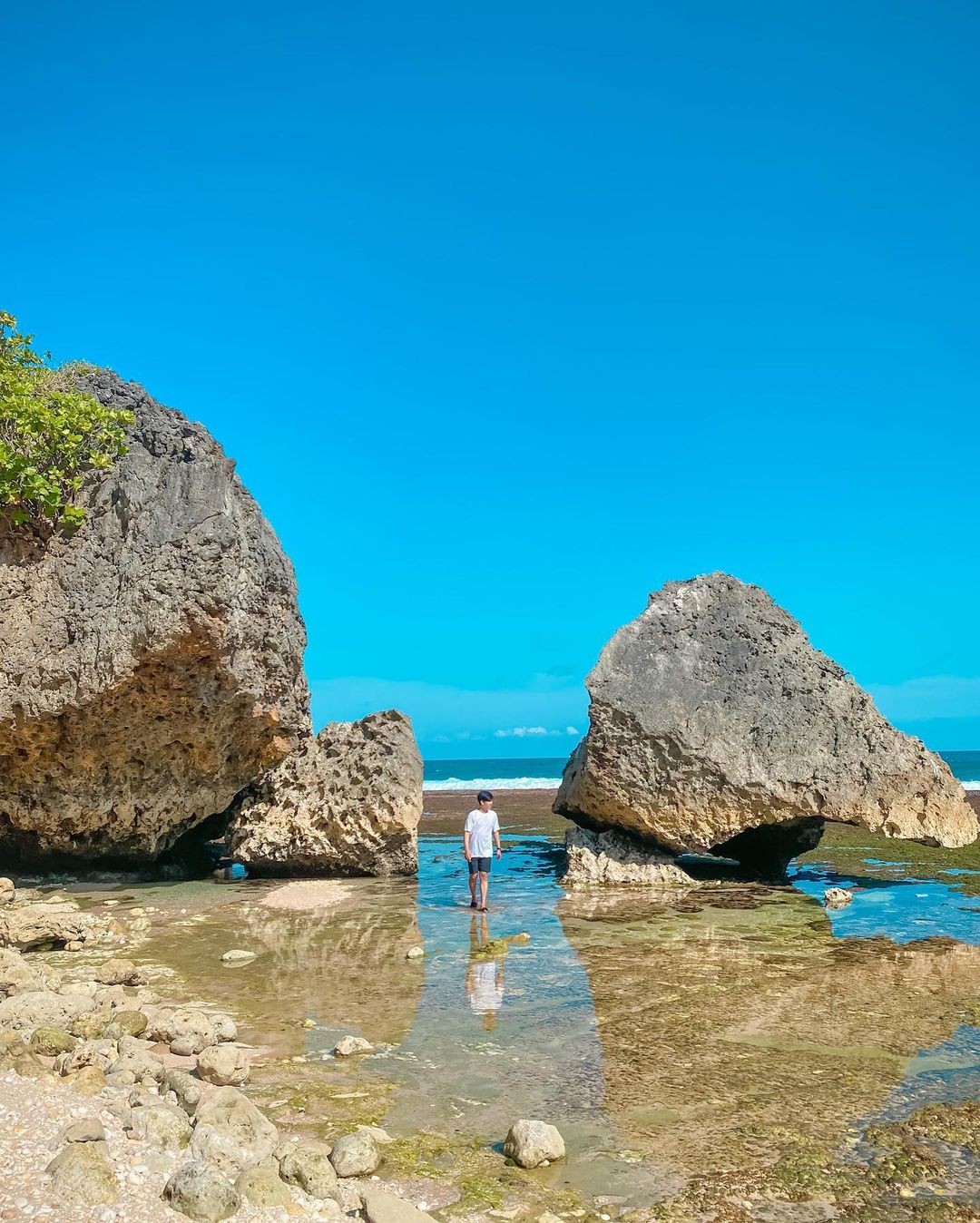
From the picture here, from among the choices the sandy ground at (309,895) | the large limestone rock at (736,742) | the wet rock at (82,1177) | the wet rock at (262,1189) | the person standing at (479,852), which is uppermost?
the large limestone rock at (736,742)

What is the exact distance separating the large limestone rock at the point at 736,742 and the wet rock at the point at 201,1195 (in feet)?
39.2

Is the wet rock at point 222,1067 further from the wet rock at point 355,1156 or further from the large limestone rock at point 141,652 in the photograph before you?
the large limestone rock at point 141,652

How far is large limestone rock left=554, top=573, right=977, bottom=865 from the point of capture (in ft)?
50.3

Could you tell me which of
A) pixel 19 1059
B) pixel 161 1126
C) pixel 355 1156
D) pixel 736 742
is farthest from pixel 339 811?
pixel 355 1156

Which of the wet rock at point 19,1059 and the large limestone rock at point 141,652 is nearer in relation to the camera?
the wet rock at point 19,1059

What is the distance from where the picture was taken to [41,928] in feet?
34.8

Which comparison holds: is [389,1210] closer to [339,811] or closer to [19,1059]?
[19,1059]

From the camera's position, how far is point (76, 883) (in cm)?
1546

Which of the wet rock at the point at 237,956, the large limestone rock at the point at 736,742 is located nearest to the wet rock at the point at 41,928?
the wet rock at the point at 237,956

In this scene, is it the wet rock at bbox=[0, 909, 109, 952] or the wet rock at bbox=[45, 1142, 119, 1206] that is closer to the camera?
the wet rock at bbox=[45, 1142, 119, 1206]

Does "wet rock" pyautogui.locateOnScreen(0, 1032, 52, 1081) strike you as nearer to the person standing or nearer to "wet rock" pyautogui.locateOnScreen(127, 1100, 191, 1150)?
"wet rock" pyautogui.locateOnScreen(127, 1100, 191, 1150)

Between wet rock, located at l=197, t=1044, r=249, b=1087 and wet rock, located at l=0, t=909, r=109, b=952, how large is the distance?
5016mm

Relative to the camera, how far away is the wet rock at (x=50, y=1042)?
6266mm

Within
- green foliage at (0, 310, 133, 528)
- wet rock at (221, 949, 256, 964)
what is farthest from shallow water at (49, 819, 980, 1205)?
green foliage at (0, 310, 133, 528)
